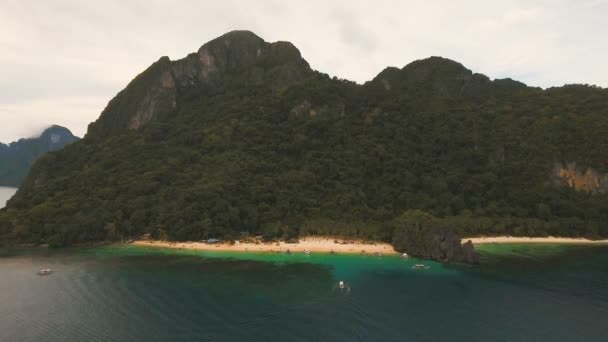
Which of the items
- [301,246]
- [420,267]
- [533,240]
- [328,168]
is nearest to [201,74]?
[328,168]

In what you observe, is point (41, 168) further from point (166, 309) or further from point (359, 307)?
point (359, 307)

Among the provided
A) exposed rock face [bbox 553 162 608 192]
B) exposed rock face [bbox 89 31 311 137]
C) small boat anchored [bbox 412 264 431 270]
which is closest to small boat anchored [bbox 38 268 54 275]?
small boat anchored [bbox 412 264 431 270]

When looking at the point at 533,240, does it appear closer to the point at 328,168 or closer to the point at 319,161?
the point at 328,168

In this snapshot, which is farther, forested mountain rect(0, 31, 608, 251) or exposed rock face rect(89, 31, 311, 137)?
exposed rock face rect(89, 31, 311, 137)

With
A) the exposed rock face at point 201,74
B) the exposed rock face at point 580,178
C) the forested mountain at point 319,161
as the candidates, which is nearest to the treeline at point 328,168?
the forested mountain at point 319,161

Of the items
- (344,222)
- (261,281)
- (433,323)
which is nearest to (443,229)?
(344,222)

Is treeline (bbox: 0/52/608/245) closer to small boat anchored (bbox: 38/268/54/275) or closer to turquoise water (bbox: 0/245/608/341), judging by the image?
turquoise water (bbox: 0/245/608/341)

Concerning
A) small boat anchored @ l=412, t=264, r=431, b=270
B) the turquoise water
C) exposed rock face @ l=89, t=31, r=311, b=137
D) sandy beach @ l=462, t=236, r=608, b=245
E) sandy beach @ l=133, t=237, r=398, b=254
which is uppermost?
exposed rock face @ l=89, t=31, r=311, b=137

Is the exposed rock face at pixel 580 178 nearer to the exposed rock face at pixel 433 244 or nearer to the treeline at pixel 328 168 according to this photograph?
the treeline at pixel 328 168
